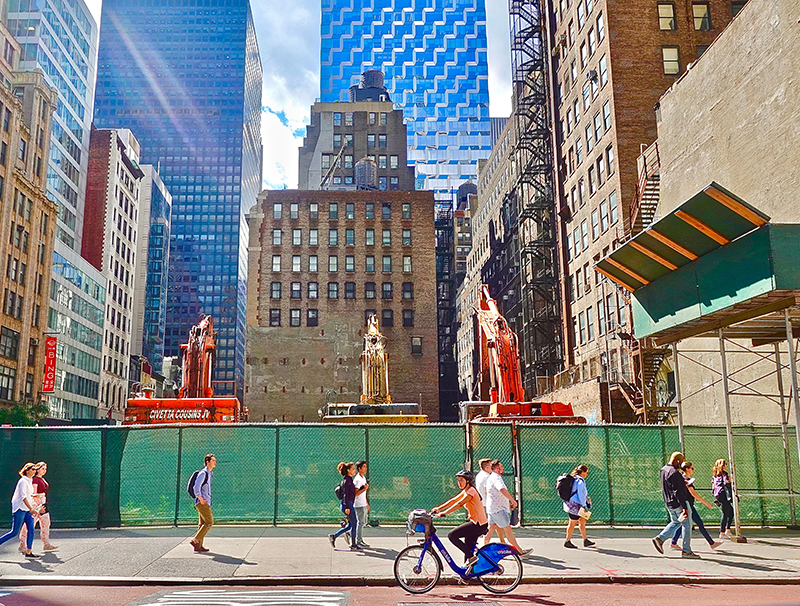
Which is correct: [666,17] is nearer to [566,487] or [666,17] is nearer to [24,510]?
[566,487]

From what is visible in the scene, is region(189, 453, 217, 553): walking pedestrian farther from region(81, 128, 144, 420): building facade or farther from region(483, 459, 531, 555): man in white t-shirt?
region(81, 128, 144, 420): building facade

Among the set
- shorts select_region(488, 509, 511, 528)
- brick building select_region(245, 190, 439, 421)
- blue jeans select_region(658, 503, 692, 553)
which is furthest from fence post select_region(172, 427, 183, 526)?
brick building select_region(245, 190, 439, 421)

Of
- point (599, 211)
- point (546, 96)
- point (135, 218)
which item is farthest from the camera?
point (135, 218)

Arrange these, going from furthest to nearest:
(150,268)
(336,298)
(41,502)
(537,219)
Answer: (150,268) < (336,298) < (537,219) < (41,502)

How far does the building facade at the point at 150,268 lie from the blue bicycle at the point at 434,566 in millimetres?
100105

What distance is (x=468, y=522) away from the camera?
36.8 ft

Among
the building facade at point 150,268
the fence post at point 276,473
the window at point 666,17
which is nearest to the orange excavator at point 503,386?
the fence post at point 276,473

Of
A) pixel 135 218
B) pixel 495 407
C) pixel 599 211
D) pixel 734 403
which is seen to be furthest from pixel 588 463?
pixel 135 218

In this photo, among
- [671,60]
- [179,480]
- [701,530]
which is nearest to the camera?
[701,530]

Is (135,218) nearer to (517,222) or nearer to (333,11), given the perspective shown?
(517,222)

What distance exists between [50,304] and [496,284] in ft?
144

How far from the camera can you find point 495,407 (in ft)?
81.0

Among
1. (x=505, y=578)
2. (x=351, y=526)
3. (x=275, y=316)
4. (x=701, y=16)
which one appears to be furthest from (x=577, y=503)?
(x=275, y=316)

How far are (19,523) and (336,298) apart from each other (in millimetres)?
58627
